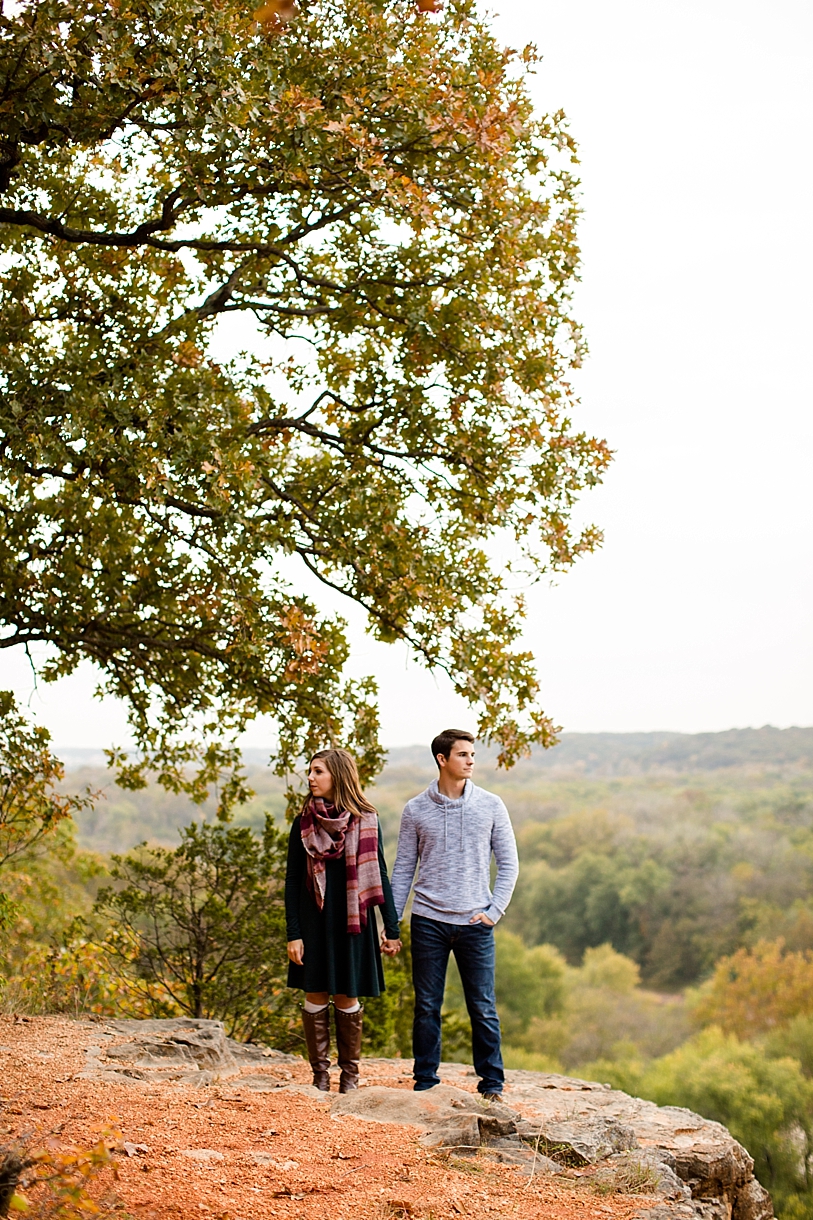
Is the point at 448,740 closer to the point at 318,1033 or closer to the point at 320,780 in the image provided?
the point at 320,780

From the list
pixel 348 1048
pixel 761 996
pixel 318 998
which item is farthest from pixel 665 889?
pixel 318 998

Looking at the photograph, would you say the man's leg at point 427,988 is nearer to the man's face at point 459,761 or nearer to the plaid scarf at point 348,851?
the plaid scarf at point 348,851

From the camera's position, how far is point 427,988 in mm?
5641

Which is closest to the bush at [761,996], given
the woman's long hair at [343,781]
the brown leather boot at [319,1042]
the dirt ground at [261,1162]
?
the brown leather boot at [319,1042]

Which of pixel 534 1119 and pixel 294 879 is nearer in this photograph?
pixel 534 1119

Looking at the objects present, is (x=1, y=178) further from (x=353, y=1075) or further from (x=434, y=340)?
(x=353, y=1075)

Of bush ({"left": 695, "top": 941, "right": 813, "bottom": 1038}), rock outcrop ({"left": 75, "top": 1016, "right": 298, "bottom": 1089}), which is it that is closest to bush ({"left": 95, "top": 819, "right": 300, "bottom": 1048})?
rock outcrop ({"left": 75, "top": 1016, "right": 298, "bottom": 1089})

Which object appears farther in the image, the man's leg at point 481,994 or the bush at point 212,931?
the bush at point 212,931

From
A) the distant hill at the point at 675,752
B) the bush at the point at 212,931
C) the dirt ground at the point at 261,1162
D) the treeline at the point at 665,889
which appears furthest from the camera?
the distant hill at the point at 675,752

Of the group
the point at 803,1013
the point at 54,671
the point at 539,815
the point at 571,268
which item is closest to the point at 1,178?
the point at 54,671

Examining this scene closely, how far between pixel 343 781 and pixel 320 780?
0.43 feet

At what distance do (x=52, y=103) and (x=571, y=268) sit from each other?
13.6ft

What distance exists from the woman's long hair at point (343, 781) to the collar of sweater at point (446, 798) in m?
0.34

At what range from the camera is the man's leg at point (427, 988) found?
18.4 ft
